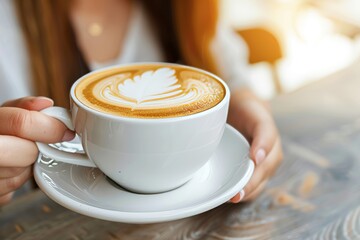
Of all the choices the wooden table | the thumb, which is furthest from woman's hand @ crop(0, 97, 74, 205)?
the thumb

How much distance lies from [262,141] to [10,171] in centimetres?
30

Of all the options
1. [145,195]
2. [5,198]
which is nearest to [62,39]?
[5,198]

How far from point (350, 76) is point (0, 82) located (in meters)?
0.66

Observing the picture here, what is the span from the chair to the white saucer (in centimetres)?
79

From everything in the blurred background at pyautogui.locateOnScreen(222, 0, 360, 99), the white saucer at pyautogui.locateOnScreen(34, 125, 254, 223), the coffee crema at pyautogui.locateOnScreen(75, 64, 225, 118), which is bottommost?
the blurred background at pyautogui.locateOnScreen(222, 0, 360, 99)

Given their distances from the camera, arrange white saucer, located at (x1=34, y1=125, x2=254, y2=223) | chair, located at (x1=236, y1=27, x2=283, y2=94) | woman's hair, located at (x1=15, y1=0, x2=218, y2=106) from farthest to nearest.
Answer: chair, located at (x1=236, y1=27, x2=283, y2=94) → woman's hair, located at (x1=15, y1=0, x2=218, y2=106) → white saucer, located at (x1=34, y1=125, x2=254, y2=223)

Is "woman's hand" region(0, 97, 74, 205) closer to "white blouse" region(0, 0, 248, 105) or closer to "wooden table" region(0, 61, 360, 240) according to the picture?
"wooden table" region(0, 61, 360, 240)

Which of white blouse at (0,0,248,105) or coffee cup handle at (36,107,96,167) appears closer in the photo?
coffee cup handle at (36,107,96,167)

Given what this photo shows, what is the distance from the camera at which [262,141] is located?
0.61 m

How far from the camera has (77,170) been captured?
0.54 meters

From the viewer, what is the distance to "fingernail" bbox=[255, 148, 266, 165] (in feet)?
1.77

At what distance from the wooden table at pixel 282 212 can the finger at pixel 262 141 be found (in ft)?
0.20

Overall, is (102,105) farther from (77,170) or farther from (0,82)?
(0,82)

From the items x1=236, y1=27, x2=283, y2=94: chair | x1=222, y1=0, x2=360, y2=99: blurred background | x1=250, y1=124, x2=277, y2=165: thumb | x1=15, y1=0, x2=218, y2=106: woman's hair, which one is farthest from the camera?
x1=222, y1=0, x2=360, y2=99: blurred background
